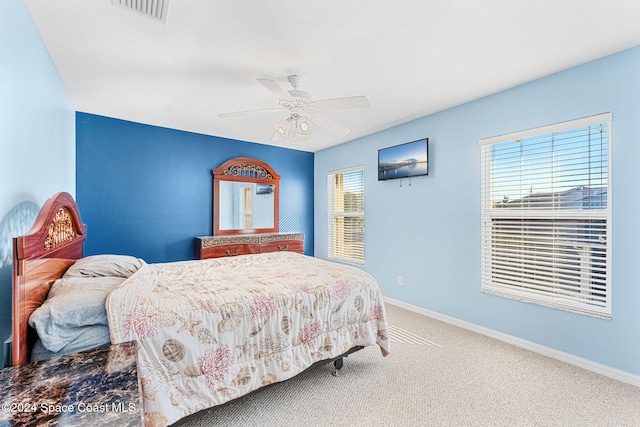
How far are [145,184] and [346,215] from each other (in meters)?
3.01

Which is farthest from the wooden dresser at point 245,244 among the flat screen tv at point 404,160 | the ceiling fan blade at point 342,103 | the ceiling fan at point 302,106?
the ceiling fan blade at point 342,103

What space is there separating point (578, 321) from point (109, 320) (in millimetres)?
3307

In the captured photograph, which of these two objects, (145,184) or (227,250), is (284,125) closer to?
(227,250)

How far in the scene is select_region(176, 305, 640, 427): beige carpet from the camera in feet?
5.79

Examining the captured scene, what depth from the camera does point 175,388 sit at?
58.4 inches

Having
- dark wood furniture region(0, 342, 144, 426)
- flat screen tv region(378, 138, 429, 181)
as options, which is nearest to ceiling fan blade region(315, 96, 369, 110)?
flat screen tv region(378, 138, 429, 181)

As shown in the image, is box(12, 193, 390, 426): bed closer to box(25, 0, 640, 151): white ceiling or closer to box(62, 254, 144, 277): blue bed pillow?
box(62, 254, 144, 277): blue bed pillow

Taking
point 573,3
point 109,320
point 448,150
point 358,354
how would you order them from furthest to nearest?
1. point 448,150
2. point 358,354
3. point 573,3
4. point 109,320

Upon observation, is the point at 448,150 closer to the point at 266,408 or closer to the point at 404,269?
the point at 404,269

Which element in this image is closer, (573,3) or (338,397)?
(573,3)

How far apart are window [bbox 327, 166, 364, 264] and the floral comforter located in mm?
2298

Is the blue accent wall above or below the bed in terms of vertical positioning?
above

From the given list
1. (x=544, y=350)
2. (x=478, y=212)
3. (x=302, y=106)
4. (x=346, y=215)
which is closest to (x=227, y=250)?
(x=346, y=215)

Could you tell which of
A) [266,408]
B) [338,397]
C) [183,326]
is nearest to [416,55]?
[183,326]
